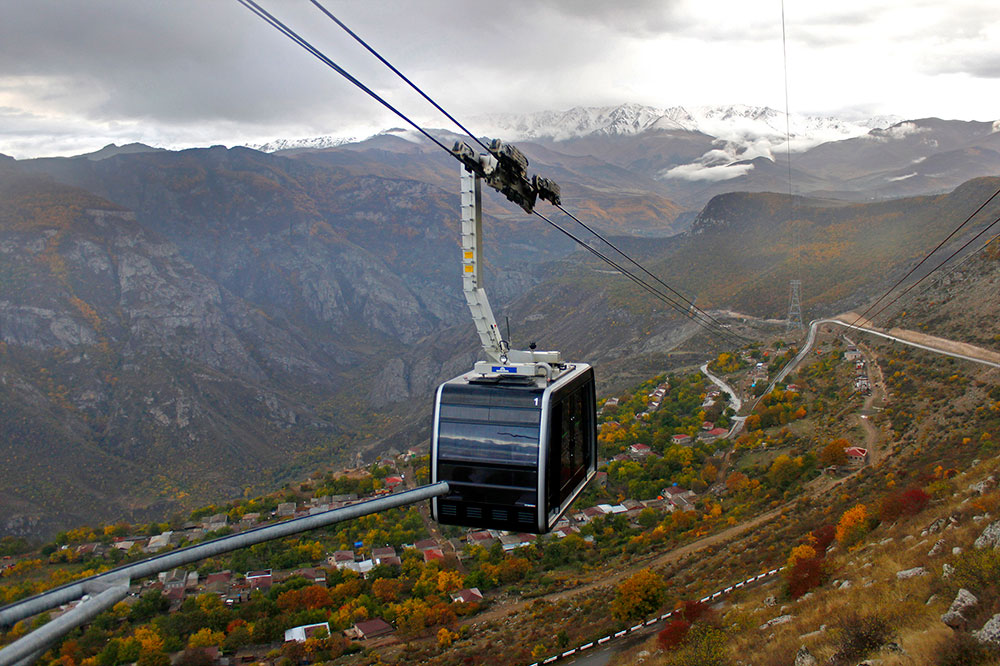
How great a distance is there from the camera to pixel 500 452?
30.8 ft

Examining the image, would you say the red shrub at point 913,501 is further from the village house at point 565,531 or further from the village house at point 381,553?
the village house at point 381,553

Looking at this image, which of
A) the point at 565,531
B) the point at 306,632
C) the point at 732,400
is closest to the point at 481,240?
the point at 306,632

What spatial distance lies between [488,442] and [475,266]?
2.72 meters

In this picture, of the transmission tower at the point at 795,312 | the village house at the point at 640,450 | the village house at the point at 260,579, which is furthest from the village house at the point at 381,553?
the transmission tower at the point at 795,312

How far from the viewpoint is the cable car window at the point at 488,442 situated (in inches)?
368

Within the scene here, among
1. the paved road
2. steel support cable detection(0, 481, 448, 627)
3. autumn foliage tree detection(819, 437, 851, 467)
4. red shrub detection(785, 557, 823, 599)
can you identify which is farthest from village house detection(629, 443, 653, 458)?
steel support cable detection(0, 481, 448, 627)

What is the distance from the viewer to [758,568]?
2317 cm

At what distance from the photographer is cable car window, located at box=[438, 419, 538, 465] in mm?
9344

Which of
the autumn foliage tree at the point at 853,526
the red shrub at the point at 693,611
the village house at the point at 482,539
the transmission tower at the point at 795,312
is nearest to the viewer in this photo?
the red shrub at the point at 693,611

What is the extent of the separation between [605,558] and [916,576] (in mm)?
22304

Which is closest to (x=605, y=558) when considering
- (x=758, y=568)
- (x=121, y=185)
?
Result: (x=758, y=568)

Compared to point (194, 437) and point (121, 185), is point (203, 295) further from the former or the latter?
point (121, 185)

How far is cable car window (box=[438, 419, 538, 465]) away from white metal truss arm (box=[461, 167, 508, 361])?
4.38ft

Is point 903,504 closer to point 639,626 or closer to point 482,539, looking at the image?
point 639,626
